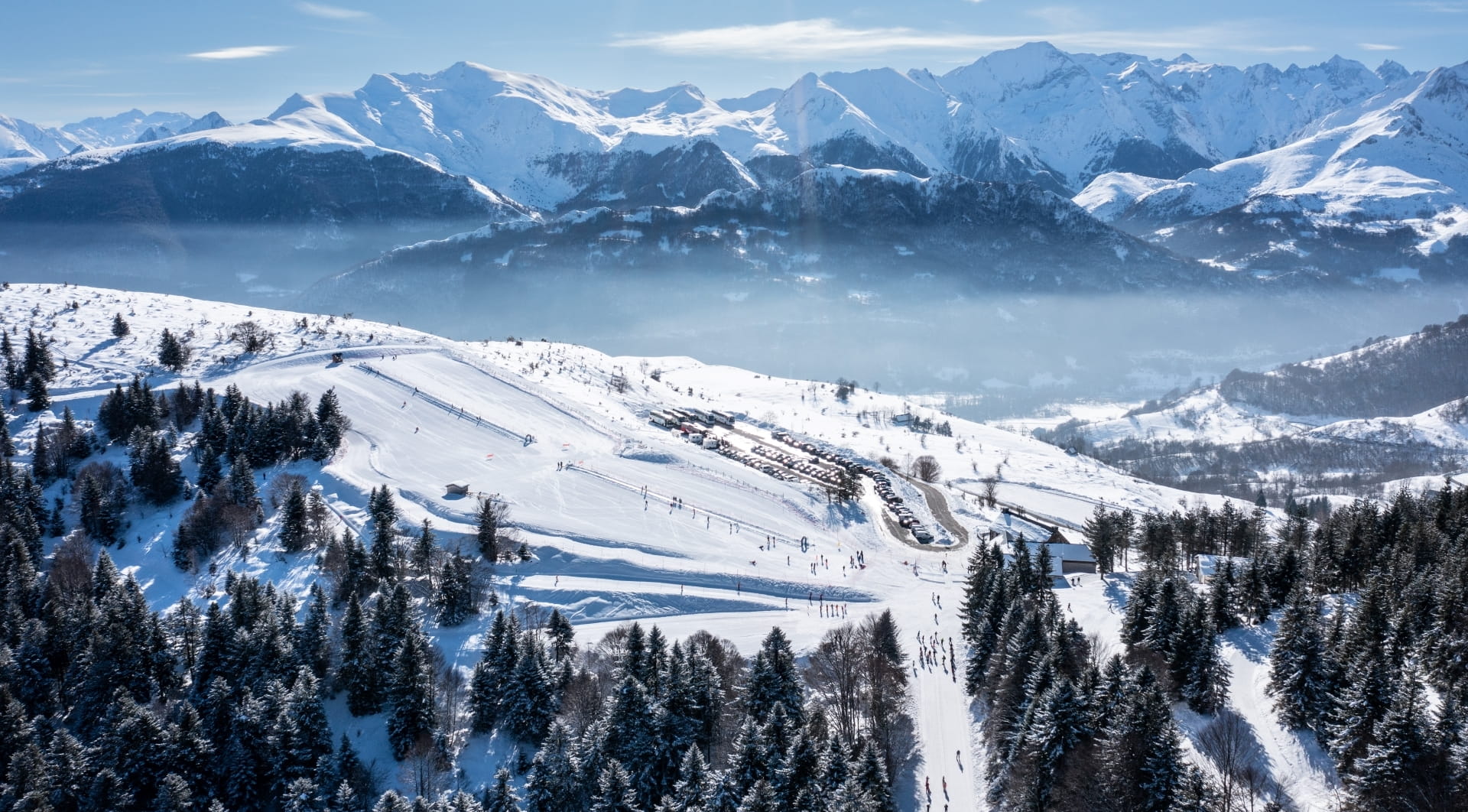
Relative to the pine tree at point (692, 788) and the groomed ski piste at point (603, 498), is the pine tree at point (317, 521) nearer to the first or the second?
Answer: the groomed ski piste at point (603, 498)

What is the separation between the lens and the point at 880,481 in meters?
106

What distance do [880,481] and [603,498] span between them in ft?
118

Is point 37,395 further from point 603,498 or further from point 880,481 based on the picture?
point 880,481

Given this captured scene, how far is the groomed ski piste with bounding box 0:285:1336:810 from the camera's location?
201 ft

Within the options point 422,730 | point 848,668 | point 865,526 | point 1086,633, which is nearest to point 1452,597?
point 1086,633

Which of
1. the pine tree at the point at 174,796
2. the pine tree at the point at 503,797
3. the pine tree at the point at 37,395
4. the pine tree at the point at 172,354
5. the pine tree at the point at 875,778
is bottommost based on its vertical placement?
the pine tree at the point at 174,796

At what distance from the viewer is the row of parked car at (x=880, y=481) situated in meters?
92.7

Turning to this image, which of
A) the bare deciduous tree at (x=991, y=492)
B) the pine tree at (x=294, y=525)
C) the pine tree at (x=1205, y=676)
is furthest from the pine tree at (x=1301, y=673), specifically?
the pine tree at (x=294, y=525)

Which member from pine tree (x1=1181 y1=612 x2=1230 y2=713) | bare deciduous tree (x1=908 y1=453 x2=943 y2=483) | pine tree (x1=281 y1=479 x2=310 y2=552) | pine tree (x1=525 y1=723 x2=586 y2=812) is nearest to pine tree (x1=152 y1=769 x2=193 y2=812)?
pine tree (x1=525 y1=723 x2=586 y2=812)

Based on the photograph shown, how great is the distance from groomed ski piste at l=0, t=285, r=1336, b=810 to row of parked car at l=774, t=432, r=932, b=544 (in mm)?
2024

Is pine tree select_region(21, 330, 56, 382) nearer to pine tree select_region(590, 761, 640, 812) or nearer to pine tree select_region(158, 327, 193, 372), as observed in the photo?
pine tree select_region(158, 327, 193, 372)

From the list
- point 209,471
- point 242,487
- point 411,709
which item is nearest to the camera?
point 411,709

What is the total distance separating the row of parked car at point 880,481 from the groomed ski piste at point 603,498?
202cm

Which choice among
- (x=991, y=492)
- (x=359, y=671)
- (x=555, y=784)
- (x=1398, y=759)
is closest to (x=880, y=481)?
(x=991, y=492)
